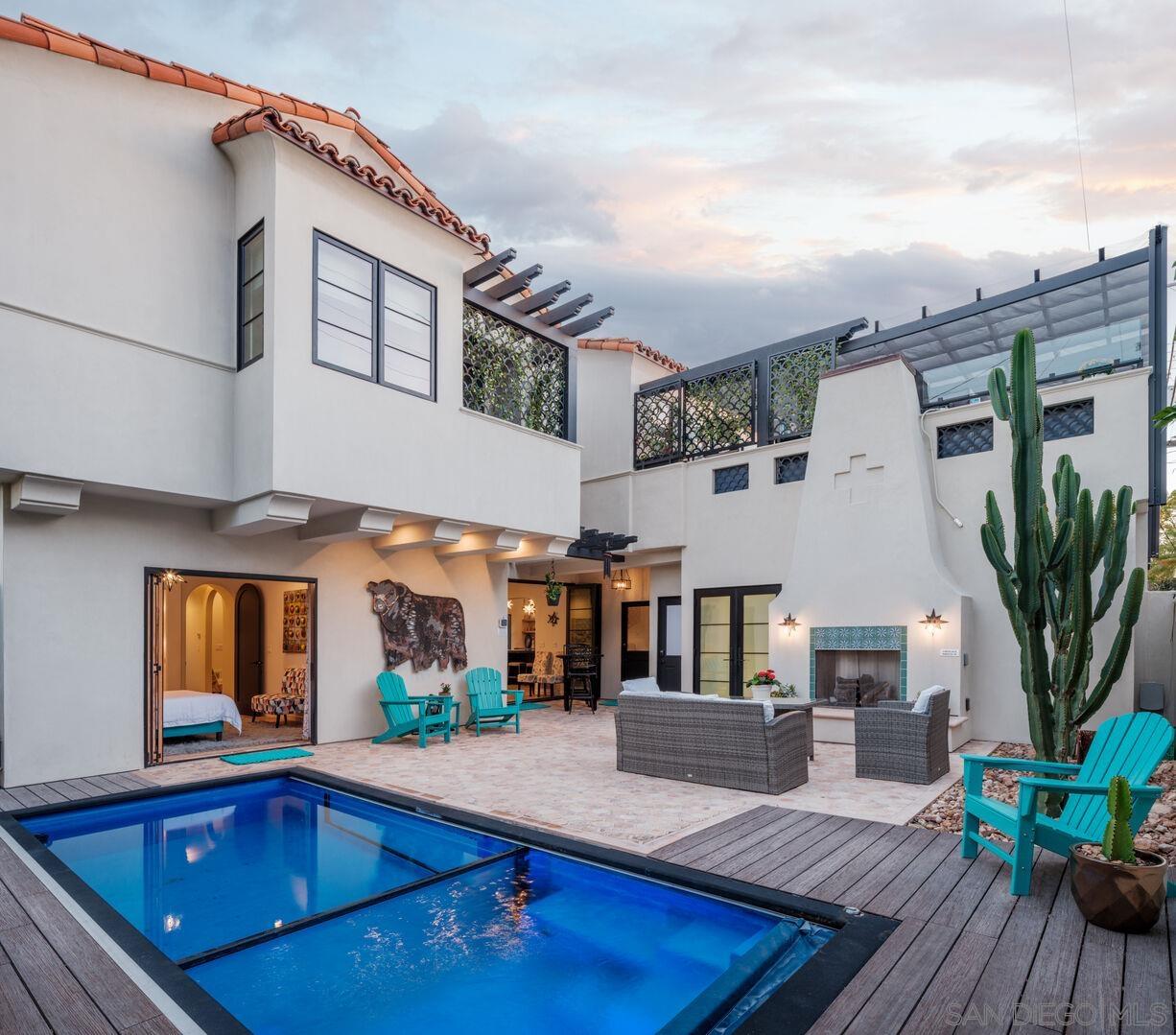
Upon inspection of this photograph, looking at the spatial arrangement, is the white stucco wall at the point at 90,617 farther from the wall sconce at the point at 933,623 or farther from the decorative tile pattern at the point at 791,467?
the wall sconce at the point at 933,623

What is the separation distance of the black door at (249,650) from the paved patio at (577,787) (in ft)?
13.8

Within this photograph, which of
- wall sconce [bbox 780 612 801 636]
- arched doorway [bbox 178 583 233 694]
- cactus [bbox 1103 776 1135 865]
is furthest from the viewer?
arched doorway [bbox 178 583 233 694]

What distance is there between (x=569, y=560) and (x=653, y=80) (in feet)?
25.7

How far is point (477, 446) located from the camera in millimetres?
9148

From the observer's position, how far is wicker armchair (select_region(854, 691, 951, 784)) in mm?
6453

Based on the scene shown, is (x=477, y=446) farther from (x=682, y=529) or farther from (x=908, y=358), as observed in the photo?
(x=908, y=358)

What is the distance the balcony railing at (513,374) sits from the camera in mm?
9555

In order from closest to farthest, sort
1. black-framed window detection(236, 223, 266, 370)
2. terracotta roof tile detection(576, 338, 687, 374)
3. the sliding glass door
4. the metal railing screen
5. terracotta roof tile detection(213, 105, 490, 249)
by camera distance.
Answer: terracotta roof tile detection(213, 105, 490, 249) → black-framed window detection(236, 223, 266, 370) → the metal railing screen → the sliding glass door → terracotta roof tile detection(576, 338, 687, 374)

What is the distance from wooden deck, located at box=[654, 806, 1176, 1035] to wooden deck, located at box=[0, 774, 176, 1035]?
2422 millimetres

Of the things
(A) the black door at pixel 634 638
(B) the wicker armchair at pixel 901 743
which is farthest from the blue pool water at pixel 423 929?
(A) the black door at pixel 634 638

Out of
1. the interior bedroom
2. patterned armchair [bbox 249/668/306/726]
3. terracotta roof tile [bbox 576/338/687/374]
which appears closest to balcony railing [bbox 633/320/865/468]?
terracotta roof tile [bbox 576/338/687/374]

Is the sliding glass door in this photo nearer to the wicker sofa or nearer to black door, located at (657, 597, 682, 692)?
black door, located at (657, 597, 682, 692)

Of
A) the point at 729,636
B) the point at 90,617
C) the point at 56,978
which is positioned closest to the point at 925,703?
the point at 729,636

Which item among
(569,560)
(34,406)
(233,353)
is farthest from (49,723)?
(569,560)
